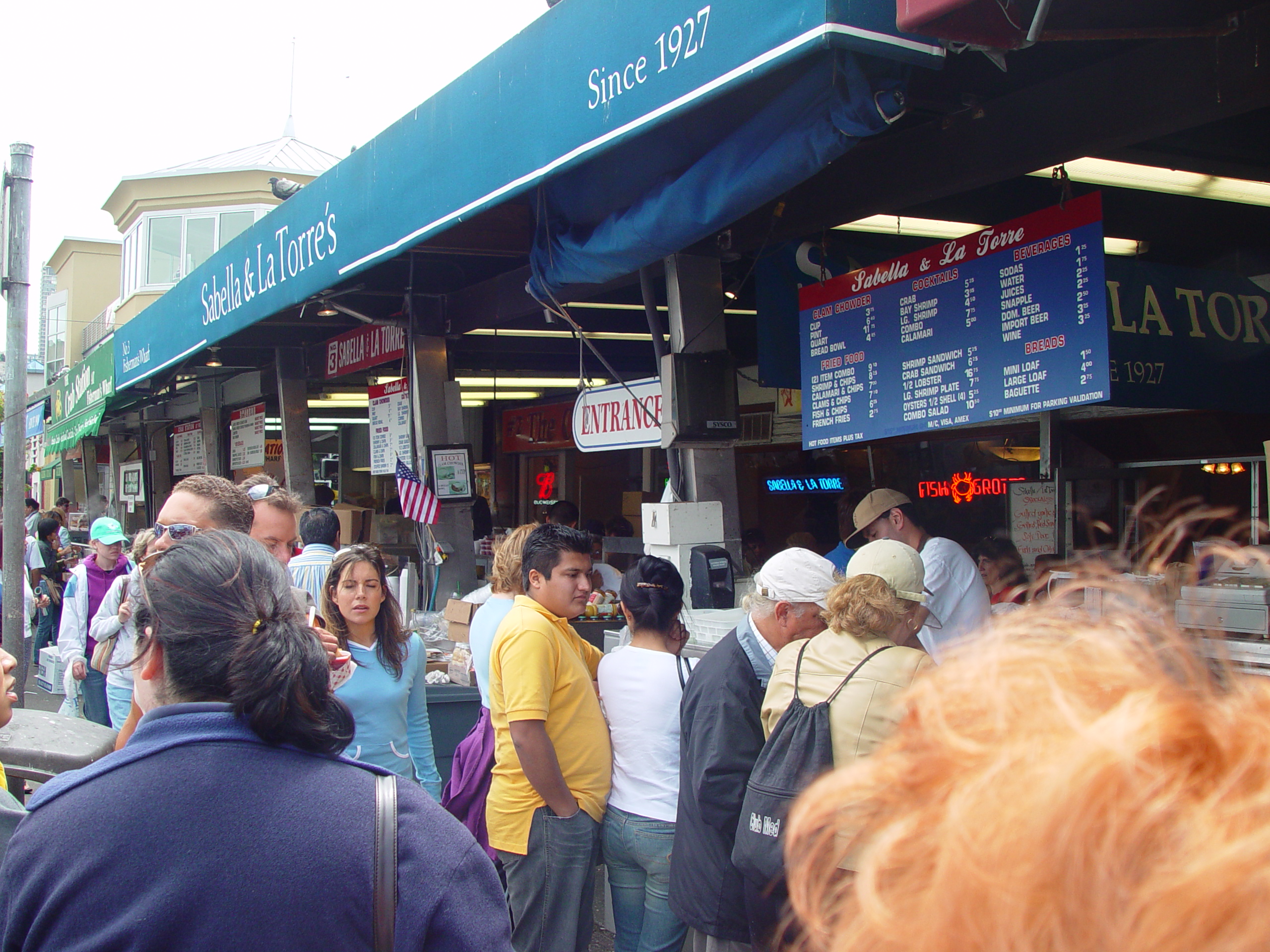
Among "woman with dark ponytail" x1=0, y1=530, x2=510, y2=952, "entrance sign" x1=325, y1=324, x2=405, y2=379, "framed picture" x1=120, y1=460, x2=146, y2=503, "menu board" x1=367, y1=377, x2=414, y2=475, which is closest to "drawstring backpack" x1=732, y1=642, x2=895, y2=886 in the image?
"woman with dark ponytail" x1=0, y1=530, x2=510, y2=952

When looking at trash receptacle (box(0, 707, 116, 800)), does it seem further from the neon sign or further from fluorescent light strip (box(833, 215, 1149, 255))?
the neon sign

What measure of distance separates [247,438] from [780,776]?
1153 cm

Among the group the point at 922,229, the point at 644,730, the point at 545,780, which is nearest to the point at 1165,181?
the point at 922,229

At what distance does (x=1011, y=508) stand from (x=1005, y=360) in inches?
190

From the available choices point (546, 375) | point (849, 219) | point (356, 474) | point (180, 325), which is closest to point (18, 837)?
point (849, 219)

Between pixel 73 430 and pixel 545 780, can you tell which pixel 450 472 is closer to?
pixel 545 780

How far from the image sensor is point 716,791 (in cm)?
282

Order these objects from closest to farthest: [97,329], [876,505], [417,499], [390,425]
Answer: [876,505], [417,499], [390,425], [97,329]

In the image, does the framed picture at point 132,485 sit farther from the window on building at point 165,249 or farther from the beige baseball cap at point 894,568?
the beige baseball cap at point 894,568

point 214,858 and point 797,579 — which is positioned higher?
point 797,579

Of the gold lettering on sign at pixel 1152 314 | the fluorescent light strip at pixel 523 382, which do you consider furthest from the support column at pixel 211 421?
the gold lettering on sign at pixel 1152 314

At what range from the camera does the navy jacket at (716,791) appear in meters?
2.83

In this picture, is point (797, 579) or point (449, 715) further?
point (449, 715)

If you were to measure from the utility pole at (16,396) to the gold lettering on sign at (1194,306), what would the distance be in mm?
8816
